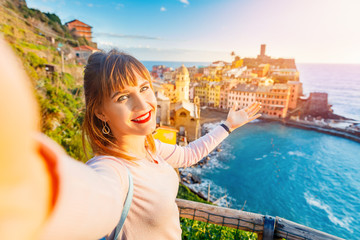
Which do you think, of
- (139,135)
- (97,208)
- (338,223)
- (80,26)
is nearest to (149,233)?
(139,135)

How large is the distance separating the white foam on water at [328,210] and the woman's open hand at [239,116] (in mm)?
9669

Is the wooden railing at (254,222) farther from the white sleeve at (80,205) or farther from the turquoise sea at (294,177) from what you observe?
the turquoise sea at (294,177)

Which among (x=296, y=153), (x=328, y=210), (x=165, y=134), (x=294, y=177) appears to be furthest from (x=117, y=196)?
(x=296, y=153)

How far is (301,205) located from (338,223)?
1452mm

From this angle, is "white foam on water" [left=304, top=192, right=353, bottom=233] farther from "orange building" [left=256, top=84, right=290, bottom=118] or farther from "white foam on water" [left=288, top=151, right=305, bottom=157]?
"orange building" [left=256, top=84, right=290, bottom=118]

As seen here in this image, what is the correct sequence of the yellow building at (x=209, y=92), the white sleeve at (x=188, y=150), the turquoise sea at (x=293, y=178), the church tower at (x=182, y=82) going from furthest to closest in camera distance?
the yellow building at (x=209, y=92) → the church tower at (x=182, y=82) → the turquoise sea at (x=293, y=178) → the white sleeve at (x=188, y=150)

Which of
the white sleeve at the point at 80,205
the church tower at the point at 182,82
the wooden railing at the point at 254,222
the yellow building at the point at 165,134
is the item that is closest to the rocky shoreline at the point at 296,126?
the yellow building at the point at 165,134

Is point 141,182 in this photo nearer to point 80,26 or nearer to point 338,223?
point 338,223

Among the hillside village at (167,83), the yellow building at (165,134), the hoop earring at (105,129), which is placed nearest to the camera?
the hoop earring at (105,129)

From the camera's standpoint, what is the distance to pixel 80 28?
1969cm

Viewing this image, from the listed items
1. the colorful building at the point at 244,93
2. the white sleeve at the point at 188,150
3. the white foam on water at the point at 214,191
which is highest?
the white sleeve at the point at 188,150

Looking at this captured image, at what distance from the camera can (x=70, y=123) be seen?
6809 mm

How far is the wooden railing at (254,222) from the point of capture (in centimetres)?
115

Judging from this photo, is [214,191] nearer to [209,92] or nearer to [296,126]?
[296,126]
